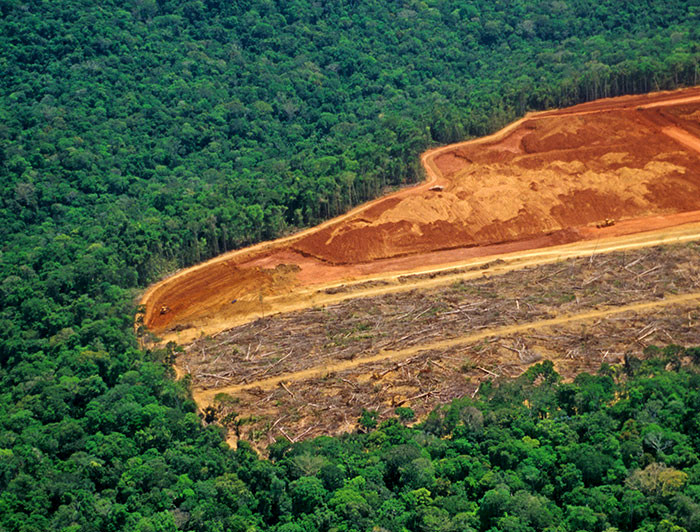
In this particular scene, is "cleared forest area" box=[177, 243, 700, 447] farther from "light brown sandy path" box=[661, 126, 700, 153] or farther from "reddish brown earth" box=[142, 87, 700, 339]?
"light brown sandy path" box=[661, 126, 700, 153]

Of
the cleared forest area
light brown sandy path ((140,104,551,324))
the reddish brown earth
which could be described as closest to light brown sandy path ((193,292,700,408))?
the cleared forest area

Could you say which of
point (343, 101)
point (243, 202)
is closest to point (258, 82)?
point (343, 101)

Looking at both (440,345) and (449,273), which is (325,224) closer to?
(449,273)

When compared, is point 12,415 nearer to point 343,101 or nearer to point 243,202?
point 243,202

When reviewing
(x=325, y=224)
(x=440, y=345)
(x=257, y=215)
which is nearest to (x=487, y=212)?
(x=325, y=224)

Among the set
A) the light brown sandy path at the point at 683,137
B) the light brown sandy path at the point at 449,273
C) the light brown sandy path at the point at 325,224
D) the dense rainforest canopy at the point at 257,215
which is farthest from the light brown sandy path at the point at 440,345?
the light brown sandy path at the point at 683,137

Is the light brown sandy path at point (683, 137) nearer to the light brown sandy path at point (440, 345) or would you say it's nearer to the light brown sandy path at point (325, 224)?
the light brown sandy path at point (325, 224)
